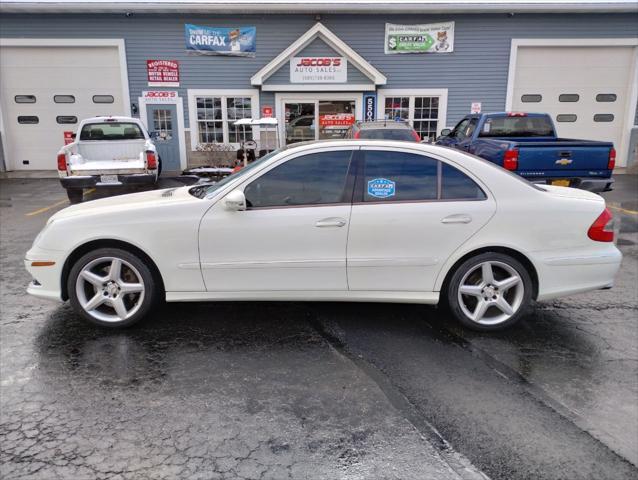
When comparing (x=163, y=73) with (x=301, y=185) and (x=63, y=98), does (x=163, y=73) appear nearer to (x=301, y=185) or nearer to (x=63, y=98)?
(x=63, y=98)

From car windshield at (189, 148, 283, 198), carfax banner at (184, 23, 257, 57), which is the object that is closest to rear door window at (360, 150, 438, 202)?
car windshield at (189, 148, 283, 198)

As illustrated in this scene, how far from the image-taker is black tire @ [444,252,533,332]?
4.11 meters

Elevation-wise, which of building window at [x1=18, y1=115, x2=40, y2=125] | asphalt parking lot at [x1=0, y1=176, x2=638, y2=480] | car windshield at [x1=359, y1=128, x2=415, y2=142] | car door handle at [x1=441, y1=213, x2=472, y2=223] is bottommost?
asphalt parking lot at [x1=0, y1=176, x2=638, y2=480]

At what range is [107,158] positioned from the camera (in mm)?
10773

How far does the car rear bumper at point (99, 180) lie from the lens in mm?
9406

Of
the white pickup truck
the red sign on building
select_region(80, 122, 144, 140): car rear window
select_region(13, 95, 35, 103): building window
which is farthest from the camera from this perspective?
select_region(13, 95, 35, 103): building window

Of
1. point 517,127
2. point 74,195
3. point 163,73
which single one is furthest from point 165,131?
point 517,127

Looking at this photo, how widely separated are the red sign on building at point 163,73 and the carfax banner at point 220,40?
2.45ft

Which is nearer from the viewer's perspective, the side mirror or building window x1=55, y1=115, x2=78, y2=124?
the side mirror

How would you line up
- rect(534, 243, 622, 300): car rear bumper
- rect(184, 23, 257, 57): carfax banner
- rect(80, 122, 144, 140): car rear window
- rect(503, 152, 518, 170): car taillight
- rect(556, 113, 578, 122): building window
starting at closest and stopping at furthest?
rect(534, 243, 622, 300): car rear bumper < rect(503, 152, 518, 170): car taillight < rect(80, 122, 144, 140): car rear window < rect(184, 23, 257, 57): carfax banner < rect(556, 113, 578, 122): building window

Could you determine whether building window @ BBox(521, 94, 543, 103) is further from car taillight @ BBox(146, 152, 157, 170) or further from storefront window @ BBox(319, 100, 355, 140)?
car taillight @ BBox(146, 152, 157, 170)

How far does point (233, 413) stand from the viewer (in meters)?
3.08

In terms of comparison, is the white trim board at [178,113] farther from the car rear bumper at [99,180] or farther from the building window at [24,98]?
the car rear bumper at [99,180]

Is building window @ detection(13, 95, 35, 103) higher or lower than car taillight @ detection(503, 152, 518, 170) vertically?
higher
